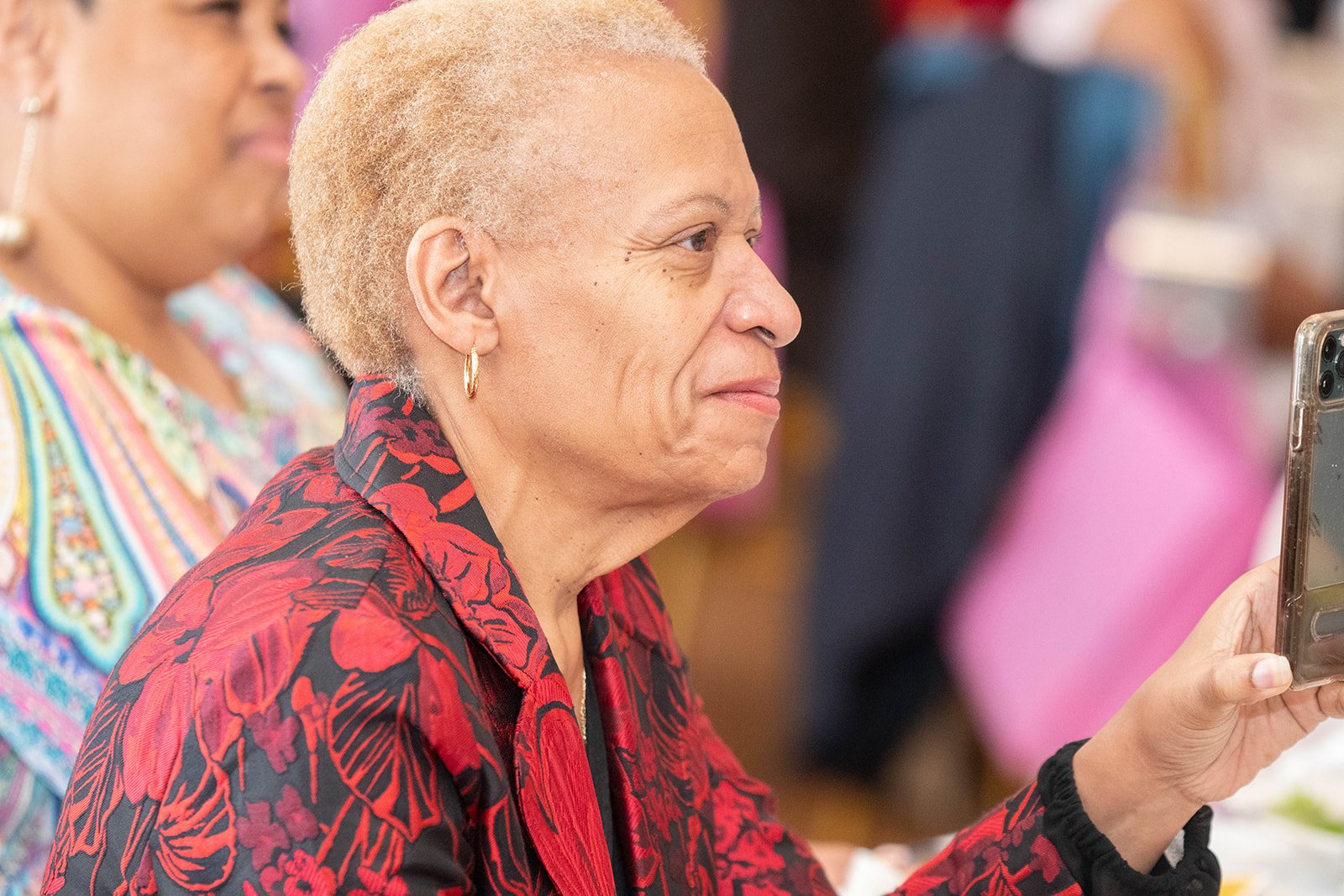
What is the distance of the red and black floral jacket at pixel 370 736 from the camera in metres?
0.86

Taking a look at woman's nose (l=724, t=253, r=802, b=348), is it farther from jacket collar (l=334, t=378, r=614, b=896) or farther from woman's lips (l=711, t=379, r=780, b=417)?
jacket collar (l=334, t=378, r=614, b=896)

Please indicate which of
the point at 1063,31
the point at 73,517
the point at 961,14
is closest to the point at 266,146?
the point at 73,517

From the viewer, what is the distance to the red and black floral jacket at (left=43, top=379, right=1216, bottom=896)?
2.83 ft

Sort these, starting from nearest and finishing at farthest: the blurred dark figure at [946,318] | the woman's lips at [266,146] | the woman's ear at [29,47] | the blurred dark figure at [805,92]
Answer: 1. the woman's ear at [29,47]
2. the woman's lips at [266,146]
3. the blurred dark figure at [946,318]
4. the blurred dark figure at [805,92]

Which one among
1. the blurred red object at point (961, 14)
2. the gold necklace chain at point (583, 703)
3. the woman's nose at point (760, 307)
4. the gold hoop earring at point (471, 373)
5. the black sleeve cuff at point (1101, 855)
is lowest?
the black sleeve cuff at point (1101, 855)

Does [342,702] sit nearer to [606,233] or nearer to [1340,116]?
[606,233]

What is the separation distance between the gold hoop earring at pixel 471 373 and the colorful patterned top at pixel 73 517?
0.47 meters

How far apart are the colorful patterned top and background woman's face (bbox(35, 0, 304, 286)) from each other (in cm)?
12

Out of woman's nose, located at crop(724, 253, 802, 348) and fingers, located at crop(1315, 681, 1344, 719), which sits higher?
woman's nose, located at crop(724, 253, 802, 348)

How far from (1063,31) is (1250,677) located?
2163 millimetres

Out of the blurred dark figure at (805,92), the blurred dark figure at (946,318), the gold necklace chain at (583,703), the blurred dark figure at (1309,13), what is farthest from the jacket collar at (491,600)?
the blurred dark figure at (1309,13)

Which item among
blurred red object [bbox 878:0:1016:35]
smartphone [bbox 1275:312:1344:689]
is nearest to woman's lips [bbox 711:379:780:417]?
smartphone [bbox 1275:312:1344:689]

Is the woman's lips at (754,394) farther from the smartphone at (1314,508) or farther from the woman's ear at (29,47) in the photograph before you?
the woman's ear at (29,47)

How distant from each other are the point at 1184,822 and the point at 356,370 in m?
0.76
